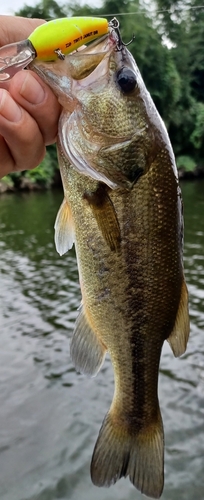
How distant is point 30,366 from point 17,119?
666cm

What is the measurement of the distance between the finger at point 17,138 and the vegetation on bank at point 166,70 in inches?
1313

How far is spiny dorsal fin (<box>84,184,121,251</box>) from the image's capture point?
2.01m

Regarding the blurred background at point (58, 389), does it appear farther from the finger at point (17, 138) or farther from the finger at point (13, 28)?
the finger at point (17, 138)

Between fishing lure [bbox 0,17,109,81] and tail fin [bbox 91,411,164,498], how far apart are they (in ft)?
5.45

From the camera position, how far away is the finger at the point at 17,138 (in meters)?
2.05

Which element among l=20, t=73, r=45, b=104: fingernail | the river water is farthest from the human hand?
the river water

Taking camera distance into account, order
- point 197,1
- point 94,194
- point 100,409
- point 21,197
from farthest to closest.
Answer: point 197,1
point 21,197
point 100,409
point 94,194

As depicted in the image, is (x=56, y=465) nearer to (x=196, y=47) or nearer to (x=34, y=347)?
(x=34, y=347)

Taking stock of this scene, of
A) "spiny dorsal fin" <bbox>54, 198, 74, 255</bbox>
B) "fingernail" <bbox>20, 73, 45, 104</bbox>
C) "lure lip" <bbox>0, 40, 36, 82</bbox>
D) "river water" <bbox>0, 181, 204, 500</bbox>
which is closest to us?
"lure lip" <bbox>0, 40, 36, 82</bbox>

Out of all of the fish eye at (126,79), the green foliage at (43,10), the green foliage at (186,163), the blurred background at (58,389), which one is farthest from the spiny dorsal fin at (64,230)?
the green foliage at (43,10)

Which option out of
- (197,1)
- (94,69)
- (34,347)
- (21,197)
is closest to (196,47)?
(197,1)

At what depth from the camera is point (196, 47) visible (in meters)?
52.1

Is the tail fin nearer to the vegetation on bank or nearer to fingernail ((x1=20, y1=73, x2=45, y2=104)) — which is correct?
fingernail ((x1=20, y1=73, x2=45, y2=104))

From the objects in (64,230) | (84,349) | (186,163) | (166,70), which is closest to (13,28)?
(64,230)
